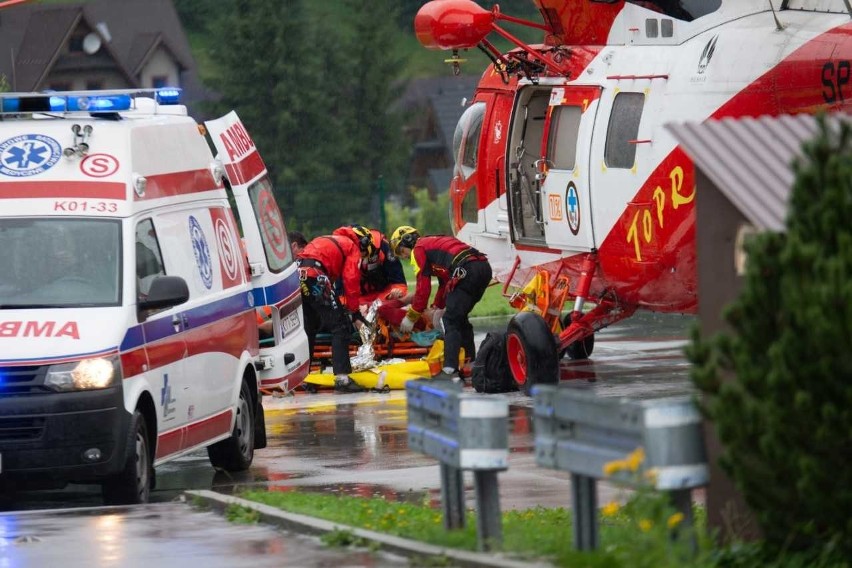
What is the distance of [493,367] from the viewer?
1723 cm

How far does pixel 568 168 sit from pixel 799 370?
1014cm

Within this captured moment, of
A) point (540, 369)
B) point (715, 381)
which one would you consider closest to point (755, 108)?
point (540, 369)

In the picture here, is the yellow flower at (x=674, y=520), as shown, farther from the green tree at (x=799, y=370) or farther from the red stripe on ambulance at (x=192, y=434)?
the red stripe on ambulance at (x=192, y=434)

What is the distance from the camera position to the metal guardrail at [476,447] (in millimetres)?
7859

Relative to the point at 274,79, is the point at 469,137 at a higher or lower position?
lower

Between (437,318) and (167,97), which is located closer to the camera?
(167,97)

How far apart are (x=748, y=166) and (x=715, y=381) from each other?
0.99 metres

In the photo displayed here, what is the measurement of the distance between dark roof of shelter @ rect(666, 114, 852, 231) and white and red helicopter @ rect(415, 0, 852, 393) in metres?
6.18

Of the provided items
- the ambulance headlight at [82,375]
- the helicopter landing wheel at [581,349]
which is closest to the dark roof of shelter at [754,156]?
the ambulance headlight at [82,375]

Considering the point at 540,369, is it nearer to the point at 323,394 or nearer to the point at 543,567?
the point at 323,394

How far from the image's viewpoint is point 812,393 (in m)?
6.69

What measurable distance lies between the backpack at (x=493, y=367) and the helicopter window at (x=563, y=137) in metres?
1.71

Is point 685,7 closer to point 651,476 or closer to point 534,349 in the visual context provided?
point 534,349

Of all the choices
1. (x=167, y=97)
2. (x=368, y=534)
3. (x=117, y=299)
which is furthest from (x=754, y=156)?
(x=167, y=97)
